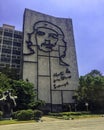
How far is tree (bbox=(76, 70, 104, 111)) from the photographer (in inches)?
2281

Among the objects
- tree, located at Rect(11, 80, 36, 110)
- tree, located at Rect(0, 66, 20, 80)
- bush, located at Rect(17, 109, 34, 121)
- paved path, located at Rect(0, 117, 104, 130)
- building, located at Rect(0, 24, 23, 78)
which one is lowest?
paved path, located at Rect(0, 117, 104, 130)

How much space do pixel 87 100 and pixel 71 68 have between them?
16.9 metres

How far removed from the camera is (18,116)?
39.2 meters

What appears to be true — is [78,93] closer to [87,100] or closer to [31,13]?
[87,100]

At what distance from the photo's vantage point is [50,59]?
73625mm

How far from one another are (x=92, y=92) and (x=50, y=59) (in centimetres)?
2189

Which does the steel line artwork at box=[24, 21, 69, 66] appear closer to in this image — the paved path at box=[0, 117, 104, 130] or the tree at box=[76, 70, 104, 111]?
the tree at box=[76, 70, 104, 111]

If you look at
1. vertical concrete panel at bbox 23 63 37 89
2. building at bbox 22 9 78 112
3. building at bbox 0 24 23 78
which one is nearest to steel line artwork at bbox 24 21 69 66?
building at bbox 22 9 78 112

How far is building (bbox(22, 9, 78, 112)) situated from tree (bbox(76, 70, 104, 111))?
7705 mm

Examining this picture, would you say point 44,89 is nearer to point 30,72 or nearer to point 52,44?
point 30,72

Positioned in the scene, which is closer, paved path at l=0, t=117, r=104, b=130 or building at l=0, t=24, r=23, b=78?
paved path at l=0, t=117, r=104, b=130

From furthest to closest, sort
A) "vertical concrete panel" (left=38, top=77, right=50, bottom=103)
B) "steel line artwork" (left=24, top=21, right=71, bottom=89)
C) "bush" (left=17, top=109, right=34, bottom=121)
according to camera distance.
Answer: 1. "steel line artwork" (left=24, top=21, right=71, bottom=89)
2. "vertical concrete panel" (left=38, top=77, right=50, bottom=103)
3. "bush" (left=17, top=109, right=34, bottom=121)

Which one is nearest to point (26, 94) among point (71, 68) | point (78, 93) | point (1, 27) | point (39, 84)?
point (39, 84)

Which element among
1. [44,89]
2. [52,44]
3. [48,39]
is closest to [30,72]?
[44,89]
